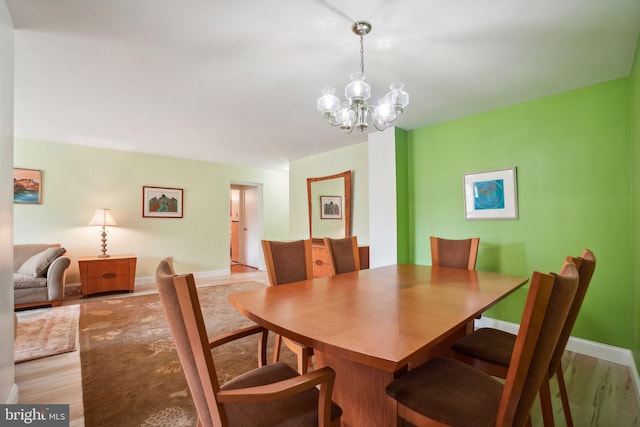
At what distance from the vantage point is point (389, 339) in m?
0.93

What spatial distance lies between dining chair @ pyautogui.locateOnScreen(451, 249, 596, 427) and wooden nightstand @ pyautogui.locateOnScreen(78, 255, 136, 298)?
15.5 feet

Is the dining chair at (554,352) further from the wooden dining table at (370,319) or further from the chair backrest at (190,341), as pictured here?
the chair backrest at (190,341)

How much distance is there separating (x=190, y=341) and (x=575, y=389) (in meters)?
2.51

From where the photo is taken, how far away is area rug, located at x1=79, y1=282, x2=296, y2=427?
5.41 ft

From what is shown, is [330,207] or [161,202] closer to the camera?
[330,207]

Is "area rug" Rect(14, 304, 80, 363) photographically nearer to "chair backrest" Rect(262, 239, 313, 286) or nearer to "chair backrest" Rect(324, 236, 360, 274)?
"chair backrest" Rect(262, 239, 313, 286)

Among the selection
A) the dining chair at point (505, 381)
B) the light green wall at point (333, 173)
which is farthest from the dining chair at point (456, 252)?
the light green wall at point (333, 173)

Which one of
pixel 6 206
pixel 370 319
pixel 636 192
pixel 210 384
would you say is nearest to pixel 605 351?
pixel 636 192

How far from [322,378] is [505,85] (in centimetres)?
281

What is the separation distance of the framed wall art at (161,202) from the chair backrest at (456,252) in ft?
15.3

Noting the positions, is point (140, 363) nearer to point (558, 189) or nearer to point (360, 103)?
point (360, 103)

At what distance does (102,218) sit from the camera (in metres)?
4.39

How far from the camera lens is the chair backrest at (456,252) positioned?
245 cm

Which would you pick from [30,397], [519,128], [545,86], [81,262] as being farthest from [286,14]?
[81,262]
